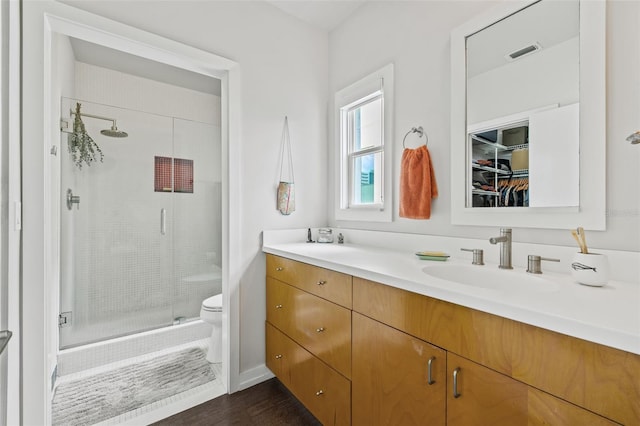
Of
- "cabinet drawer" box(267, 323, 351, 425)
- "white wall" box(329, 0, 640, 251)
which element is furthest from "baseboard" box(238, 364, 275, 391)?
"white wall" box(329, 0, 640, 251)

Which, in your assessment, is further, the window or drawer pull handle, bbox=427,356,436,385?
the window

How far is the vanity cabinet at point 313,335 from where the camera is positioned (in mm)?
1310

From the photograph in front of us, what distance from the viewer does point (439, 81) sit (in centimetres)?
160

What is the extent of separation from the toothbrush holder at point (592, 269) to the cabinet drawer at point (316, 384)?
3.21 feet

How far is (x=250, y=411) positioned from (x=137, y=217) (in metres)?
2.02

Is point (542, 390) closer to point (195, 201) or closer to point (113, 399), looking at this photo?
point (113, 399)

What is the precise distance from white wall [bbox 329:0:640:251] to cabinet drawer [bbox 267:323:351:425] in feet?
3.04

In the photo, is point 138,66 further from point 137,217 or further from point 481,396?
point 481,396

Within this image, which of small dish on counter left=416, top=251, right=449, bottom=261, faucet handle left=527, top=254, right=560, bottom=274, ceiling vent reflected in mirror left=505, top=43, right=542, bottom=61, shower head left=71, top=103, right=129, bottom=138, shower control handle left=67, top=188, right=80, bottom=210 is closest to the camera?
faucet handle left=527, top=254, right=560, bottom=274

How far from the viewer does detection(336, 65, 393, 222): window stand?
1930mm

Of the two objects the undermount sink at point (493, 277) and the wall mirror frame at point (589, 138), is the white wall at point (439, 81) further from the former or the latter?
the undermount sink at point (493, 277)

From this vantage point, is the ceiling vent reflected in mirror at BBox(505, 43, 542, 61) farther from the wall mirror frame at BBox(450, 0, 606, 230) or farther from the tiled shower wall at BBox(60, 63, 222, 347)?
the tiled shower wall at BBox(60, 63, 222, 347)

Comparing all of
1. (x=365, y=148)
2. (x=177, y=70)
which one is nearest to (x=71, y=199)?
(x=177, y=70)

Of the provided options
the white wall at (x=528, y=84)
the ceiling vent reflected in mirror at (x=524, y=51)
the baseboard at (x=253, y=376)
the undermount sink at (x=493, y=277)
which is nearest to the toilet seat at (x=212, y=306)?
the baseboard at (x=253, y=376)
